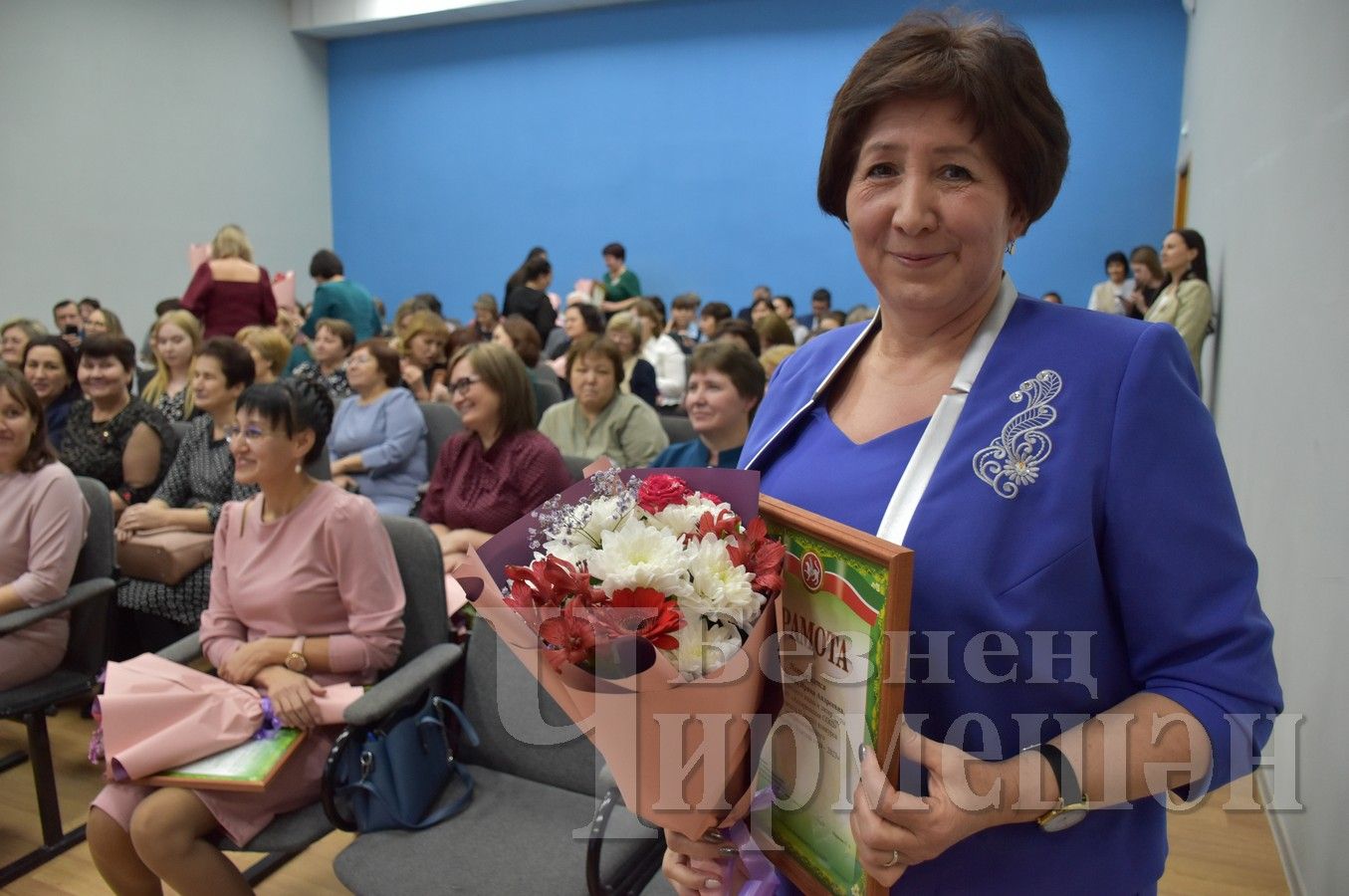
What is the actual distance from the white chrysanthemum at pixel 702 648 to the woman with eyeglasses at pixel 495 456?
2.47m

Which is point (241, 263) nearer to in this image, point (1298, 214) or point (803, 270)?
point (803, 270)

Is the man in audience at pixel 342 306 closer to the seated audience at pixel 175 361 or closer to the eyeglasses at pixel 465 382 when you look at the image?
the seated audience at pixel 175 361

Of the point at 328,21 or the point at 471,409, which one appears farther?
the point at 328,21

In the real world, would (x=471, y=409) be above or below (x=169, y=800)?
above

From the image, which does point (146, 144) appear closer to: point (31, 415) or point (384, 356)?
point (384, 356)

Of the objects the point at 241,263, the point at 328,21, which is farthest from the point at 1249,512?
the point at 328,21

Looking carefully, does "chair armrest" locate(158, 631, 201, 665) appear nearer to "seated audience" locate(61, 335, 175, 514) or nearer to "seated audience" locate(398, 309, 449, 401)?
"seated audience" locate(61, 335, 175, 514)

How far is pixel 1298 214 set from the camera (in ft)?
8.39

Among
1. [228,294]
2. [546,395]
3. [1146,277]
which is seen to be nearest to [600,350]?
[546,395]

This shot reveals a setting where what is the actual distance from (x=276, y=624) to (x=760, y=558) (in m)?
1.72

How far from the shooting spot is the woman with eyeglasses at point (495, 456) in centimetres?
335

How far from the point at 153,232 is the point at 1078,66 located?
9.80 metres

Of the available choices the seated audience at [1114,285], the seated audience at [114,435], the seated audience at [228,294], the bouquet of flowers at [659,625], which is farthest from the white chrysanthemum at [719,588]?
the seated audience at [1114,285]

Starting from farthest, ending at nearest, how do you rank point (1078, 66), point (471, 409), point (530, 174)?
point (530, 174) < point (1078, 66) < point (471, 409)
